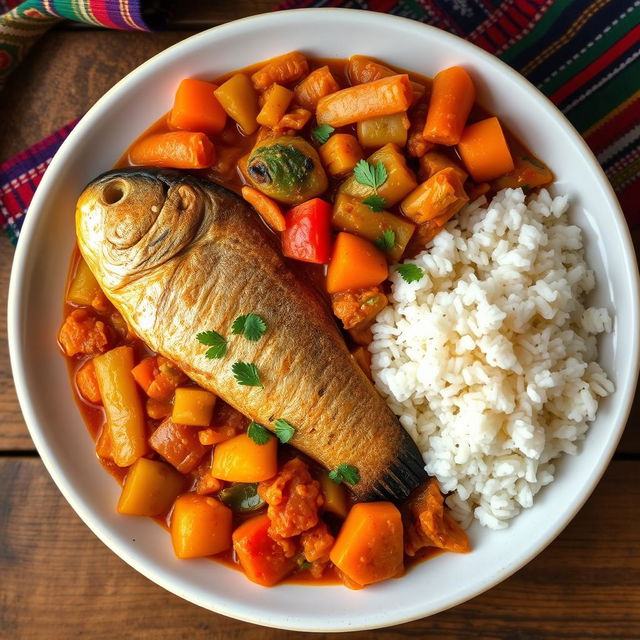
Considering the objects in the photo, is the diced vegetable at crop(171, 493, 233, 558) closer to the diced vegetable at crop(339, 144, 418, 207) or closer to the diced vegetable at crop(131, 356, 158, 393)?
the diced vegetable at crop(131, 356, 158, 393)

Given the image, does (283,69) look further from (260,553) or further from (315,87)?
(260,553)

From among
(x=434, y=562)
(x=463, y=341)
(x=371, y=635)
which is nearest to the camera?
(x=463, y=341)

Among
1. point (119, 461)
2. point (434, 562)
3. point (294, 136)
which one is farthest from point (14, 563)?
point (294, 136)

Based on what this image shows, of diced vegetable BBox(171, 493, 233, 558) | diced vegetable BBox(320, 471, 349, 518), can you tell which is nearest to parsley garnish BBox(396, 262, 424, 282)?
diced vegetable BBox(320, 471, 349, 518)

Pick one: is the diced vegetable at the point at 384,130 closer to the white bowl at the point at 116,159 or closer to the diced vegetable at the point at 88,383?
the white bowl at the point at 116,159

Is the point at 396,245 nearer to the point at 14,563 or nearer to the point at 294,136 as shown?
the point at 294,136
